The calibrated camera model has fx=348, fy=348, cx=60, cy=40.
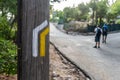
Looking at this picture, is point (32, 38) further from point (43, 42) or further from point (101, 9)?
point (101, 9)

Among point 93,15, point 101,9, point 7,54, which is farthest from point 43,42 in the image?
point 93,15

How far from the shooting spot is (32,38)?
2.33 metres

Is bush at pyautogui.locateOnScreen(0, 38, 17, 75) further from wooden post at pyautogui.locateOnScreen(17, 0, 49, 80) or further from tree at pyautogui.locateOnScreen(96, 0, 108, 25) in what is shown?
tree at pyautogui.locateOnScreen(96, 0, 108, 25)

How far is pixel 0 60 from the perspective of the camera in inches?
172

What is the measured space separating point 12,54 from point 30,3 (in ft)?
7.21

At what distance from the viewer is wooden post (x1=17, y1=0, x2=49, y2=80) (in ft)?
Answer: 7.68

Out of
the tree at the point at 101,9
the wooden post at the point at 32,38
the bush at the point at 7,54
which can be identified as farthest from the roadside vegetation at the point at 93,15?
the wooden post at the point at 32,38

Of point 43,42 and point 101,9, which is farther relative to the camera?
point 101,9

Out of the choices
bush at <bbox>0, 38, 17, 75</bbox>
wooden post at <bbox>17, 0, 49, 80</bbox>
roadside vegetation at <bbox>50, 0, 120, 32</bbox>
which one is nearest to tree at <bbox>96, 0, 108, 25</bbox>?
roadside vegetation at <bbox>50, 0, 120, 32</bbox>

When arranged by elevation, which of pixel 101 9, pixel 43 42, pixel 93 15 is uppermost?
pixel 43 42

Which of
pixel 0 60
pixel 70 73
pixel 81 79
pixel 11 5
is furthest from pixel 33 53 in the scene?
pixel 70 73

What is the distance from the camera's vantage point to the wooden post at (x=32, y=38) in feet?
7.68

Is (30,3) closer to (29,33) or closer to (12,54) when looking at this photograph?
(29,33)

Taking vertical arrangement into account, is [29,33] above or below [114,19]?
above
